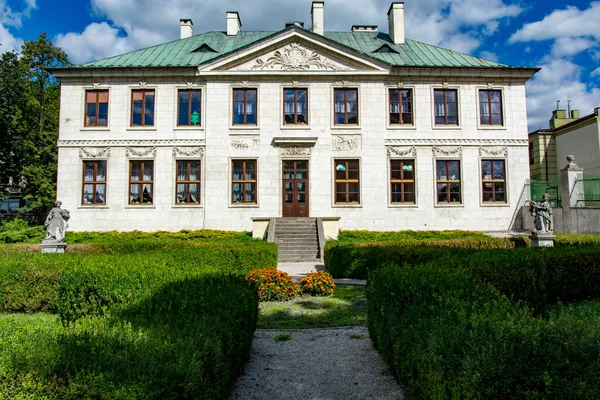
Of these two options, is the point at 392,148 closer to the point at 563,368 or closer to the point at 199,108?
the point at 199,108

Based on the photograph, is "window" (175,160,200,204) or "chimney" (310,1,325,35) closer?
"window" (175,160,200,204)

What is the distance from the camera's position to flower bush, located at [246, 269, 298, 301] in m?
9.59

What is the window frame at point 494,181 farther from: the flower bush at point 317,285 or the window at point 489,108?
the flower bush at point 317,285

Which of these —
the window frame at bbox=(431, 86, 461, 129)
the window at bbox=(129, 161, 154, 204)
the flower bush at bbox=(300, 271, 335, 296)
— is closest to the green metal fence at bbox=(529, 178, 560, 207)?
the window frame at bbox=(431, 86, 461, 129)

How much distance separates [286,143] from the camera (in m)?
23.2

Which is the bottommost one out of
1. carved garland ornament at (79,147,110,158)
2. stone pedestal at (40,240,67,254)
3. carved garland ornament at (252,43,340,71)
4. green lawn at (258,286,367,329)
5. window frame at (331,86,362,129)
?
green lawn at (258,286,367,329)

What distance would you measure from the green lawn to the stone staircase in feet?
26.9

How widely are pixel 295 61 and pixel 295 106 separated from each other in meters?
2.66

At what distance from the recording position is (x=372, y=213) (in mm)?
23203

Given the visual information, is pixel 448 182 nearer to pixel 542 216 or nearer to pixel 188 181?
pixel 542 216

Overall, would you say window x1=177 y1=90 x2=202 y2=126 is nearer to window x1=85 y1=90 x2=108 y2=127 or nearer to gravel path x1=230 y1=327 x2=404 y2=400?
window x1=85 y1=90 x2=108 y2=127

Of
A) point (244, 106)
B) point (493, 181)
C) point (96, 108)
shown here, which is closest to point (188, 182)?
point (244, 106)

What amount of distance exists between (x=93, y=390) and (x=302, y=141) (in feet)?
68.7

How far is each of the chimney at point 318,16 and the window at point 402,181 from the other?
1038cm
